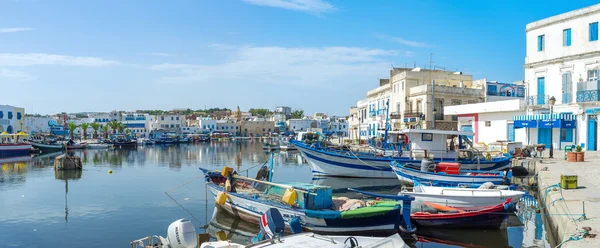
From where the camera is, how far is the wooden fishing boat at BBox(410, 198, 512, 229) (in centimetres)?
1345

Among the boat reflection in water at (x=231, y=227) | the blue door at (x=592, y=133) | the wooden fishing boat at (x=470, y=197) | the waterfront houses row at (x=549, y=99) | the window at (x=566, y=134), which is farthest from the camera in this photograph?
the window at (x=566, y=134)

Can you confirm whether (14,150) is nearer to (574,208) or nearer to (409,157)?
(409,157)

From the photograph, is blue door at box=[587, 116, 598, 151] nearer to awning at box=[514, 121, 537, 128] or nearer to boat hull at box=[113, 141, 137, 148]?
awning at box=[514, 121, 537, 128]

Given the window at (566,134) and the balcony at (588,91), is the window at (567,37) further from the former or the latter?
the window at (566,134)

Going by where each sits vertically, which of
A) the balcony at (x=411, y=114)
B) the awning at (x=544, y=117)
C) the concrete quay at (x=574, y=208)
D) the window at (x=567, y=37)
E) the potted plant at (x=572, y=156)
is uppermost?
the window at (x=567, y=37)

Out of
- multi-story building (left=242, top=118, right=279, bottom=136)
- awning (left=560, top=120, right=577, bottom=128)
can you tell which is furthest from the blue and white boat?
multi-story building (left=242, top=118, right=279, bottom=136)

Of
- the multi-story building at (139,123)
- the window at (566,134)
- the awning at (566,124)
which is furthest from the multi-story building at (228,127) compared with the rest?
the awning at (566,124)

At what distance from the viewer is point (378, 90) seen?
170ft

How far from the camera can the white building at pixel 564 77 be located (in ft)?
89.1

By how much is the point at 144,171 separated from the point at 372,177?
1919 cm

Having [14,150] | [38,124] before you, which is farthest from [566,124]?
[38,124]

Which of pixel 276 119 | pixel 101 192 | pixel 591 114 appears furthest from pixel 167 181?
pixel 276 119

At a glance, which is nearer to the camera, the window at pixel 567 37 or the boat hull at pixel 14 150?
the window at pixel 567 37

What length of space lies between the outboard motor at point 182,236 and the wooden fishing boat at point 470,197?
291 inches
